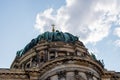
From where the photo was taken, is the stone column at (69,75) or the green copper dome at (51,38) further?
the green copper dome at (51,38)

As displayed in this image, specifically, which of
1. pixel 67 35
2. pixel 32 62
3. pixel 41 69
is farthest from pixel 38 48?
pixel 41 69

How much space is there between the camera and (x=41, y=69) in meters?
47.0

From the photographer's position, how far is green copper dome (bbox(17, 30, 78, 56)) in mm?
64875

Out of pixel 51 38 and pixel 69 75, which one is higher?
pixel 51 38

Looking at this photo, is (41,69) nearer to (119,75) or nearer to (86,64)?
(86,64)

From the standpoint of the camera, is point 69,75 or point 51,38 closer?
point 69,75

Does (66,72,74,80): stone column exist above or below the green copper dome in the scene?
below

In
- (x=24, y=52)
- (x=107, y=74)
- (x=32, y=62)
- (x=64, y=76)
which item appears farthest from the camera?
(x=24, y=52)

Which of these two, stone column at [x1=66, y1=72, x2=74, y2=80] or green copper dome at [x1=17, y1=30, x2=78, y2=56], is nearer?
stone column at [x1=66, y1=72, x2=74, y2=80]

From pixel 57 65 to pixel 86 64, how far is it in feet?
11.7

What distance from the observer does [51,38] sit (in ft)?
214

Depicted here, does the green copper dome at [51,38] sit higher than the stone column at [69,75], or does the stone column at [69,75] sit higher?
the green copper dome at [51,38]

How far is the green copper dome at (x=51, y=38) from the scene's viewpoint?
64875 millimetres

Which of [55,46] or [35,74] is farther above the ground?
[55,46]
